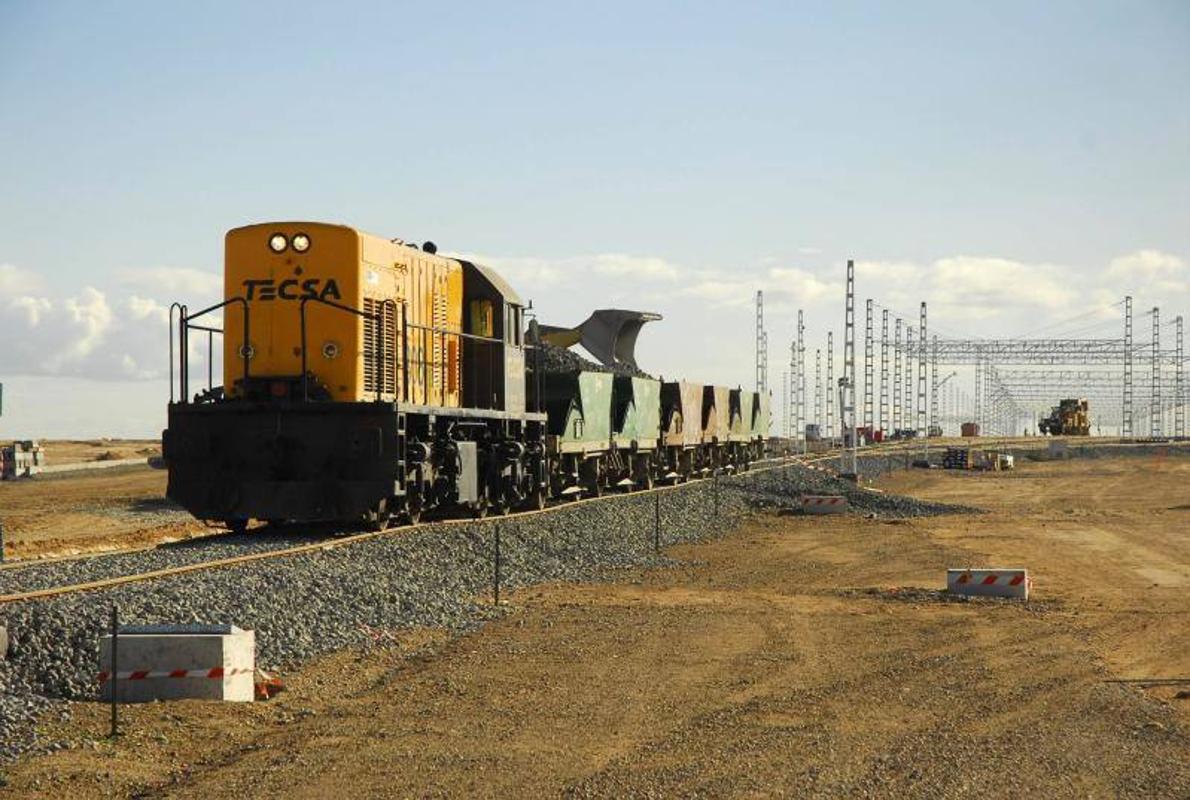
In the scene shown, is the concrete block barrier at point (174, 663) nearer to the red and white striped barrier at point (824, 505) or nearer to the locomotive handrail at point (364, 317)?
the locomotive handrail at point (364, 317)

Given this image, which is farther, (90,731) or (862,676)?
(862,676)

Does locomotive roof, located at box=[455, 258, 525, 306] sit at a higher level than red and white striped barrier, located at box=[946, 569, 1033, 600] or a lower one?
higher

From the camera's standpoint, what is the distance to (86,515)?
34.7m

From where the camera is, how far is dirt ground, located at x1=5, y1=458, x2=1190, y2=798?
920 centimetres

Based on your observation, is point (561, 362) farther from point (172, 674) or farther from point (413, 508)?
point (172, 674)

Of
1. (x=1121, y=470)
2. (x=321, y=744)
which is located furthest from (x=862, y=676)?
(x=1121, y=470)

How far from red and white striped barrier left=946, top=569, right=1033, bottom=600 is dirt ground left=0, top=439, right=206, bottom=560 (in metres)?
13.4

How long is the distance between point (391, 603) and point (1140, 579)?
12.4m

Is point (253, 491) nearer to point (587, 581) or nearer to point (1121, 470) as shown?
point (587, 581)

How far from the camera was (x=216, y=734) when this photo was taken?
408 inches

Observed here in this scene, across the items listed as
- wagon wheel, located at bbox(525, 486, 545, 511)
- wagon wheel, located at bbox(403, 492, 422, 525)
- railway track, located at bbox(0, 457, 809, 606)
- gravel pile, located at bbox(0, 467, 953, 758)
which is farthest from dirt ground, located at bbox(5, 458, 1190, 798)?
wagon wheel, located at bbox(525, 486, 545, 511)

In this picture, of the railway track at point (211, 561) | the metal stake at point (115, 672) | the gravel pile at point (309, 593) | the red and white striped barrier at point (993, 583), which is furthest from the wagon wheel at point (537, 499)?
the metal stake at point (115, 672)

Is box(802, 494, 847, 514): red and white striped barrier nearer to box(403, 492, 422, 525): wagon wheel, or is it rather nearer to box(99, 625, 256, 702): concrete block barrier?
box(403, 492, 422, 525): wagon wheel

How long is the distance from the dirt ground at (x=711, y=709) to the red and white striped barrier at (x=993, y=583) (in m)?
0.48
